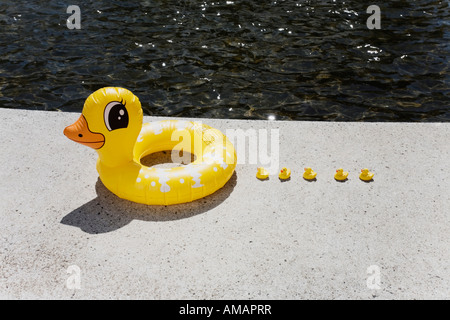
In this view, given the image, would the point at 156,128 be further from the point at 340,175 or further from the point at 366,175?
the point at 366,175

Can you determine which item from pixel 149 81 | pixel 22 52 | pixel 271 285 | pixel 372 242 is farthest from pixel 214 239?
pixel 22 52

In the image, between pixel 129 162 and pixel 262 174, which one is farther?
pixel 262 174

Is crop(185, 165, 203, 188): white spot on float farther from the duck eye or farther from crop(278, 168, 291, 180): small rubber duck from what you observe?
crop(278, 168, 291, 180): small rubber duck

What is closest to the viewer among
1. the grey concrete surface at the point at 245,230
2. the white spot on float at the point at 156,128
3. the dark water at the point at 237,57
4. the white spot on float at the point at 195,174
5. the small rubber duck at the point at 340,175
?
the grey concrete surface at the point at 245,230

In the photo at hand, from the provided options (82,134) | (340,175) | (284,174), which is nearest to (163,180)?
(82,134)

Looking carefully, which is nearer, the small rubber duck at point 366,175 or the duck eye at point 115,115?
the duck eye at point 115,115

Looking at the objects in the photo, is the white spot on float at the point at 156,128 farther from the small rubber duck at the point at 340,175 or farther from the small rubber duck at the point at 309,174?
the small rubber duck at the point at 340,175

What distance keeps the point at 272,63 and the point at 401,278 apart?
534 centimetres

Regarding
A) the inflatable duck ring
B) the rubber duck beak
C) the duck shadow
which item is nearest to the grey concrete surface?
the duck shadow

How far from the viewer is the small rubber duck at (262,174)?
537 centimetres

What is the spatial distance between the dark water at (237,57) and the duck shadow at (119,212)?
262 centimetres

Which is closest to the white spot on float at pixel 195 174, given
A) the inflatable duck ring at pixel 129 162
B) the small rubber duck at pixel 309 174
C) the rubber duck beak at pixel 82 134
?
the inflatable duck ring at pixel 129 162

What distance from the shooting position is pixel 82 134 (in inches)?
181

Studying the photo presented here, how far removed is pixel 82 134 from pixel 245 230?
1834 mm
